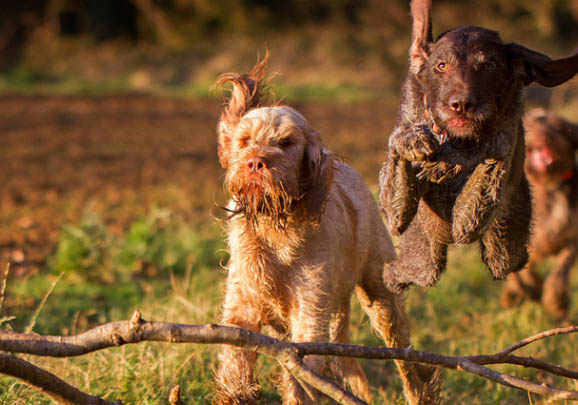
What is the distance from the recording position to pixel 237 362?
388 centimetres

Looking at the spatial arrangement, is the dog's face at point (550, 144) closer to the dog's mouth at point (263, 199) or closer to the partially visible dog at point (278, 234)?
the partially visible dog at point (278, 234)

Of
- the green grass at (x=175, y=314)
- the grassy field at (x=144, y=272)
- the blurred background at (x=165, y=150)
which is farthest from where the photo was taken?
the blurred background at (x=165, y=150)

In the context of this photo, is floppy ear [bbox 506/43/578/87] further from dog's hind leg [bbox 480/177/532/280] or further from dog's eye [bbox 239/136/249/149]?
dog's eye [bbox 239/136/249/149]

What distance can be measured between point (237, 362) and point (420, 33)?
219cm

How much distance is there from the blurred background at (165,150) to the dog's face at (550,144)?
0.93 meters

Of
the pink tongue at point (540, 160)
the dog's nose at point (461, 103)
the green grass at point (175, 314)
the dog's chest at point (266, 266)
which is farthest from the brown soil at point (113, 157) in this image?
the dog's nose at point (461, 103)

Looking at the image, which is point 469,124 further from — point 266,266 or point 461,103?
point 266,266

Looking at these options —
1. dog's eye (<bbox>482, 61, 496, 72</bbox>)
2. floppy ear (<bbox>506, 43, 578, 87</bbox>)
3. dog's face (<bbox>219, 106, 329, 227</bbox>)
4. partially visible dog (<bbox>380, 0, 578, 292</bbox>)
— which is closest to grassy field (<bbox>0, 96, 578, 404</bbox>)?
dog's face (<bbox>219, 106, 329, 227</bbox>)

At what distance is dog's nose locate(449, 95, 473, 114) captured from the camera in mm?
3875

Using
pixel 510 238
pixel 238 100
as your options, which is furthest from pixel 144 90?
pixel 510 238

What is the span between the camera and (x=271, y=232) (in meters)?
4.00

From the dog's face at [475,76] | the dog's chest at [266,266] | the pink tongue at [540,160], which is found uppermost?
the pink tongue at [540,160]

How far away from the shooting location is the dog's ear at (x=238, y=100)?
413 centimetres

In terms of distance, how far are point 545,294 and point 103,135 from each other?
397 inches
